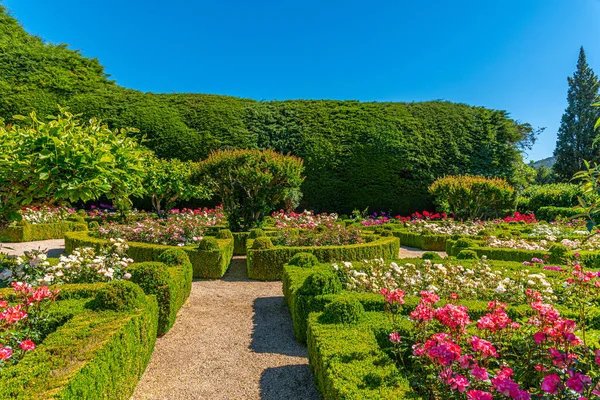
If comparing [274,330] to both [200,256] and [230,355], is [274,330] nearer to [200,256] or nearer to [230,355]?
[230,355]

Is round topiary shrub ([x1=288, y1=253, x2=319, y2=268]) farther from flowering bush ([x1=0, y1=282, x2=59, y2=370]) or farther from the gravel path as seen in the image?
flowering bush ([x1=0, y1=282, x2=59, y2=370])

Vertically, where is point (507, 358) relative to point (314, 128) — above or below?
below

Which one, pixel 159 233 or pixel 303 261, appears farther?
pixel 159 233

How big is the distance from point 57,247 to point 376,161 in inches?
611

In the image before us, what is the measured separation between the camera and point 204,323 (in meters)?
5.27

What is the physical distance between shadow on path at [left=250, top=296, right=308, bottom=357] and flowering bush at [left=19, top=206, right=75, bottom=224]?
10733 millimetres

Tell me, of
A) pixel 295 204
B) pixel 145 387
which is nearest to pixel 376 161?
pixel 295 204

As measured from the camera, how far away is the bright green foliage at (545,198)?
1834cm

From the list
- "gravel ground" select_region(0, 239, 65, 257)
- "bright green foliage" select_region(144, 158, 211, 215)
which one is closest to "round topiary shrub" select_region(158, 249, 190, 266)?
"gravel ground" select_region(0, 239, 65, 257)

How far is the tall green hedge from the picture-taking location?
19.3 metres

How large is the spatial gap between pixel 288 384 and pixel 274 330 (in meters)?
1.46

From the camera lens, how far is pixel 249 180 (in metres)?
10.7

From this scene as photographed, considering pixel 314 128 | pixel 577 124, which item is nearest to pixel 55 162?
pixel 314 128

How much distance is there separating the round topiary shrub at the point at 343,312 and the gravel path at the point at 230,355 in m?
0.68
